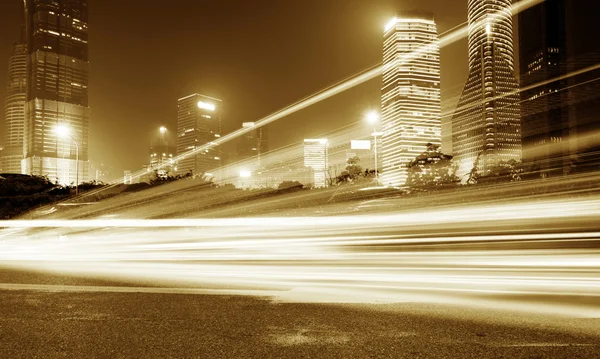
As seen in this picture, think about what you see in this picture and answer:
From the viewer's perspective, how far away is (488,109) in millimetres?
29078

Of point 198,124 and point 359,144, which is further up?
point 198,124

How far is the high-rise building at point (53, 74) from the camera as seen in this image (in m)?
133

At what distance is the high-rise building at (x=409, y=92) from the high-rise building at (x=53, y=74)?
96484mm

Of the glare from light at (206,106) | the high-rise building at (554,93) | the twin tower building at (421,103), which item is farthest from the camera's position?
the glare from light at (206,106)

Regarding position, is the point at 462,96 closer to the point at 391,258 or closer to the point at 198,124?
the point at 391,258

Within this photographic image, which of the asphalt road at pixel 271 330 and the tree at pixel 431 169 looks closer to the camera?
the asphalt road at pixel 271 330

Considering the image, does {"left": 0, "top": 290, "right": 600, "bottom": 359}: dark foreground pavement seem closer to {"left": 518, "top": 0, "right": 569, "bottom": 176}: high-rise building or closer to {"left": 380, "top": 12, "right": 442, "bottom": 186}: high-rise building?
{"left": 518, "top": 0, "right": 569, "bottom": 176}: high-rise building

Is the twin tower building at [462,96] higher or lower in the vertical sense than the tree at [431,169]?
higher

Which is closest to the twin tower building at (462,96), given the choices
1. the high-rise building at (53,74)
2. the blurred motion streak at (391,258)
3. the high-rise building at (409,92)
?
the high-rise building at (409,92)

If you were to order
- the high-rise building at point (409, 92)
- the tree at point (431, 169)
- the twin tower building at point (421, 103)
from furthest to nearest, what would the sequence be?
the high-rise building at point (409, 92) → the tree at point (431, 169) → the twin tower building at point (421, 103)

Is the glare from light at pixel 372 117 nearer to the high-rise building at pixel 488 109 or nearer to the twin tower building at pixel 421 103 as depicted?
A: the twin tower building at pixel 421 103

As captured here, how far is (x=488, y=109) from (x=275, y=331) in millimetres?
26917

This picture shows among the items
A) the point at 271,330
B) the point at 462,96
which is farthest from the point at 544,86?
the point at 271,330

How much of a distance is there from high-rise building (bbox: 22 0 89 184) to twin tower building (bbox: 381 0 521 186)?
97301 mm
